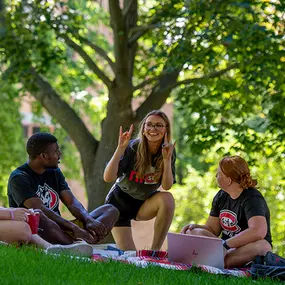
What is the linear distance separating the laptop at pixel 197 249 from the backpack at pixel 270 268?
312 millimetres

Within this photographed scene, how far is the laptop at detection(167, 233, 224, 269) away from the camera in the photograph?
22.9ft

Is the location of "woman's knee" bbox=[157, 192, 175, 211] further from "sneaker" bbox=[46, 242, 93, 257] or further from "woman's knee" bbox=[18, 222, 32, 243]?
"woman's knee" bbox=[18, 222, 32, 243]

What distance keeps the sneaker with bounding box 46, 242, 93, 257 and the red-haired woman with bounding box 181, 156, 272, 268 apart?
1110 millimetres

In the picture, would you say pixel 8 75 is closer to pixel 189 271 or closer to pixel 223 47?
pixel 223 47

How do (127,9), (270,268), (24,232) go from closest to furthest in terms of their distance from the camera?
(270,268)
(24,232)
(127,9)

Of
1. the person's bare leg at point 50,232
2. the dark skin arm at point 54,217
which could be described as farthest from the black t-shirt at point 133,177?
the person's bare leg at point 50,232

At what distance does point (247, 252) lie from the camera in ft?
24.1

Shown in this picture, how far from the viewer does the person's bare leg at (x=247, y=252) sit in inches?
289

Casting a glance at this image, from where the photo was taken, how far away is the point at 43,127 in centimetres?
2178

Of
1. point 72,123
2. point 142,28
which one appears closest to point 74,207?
point 142,28

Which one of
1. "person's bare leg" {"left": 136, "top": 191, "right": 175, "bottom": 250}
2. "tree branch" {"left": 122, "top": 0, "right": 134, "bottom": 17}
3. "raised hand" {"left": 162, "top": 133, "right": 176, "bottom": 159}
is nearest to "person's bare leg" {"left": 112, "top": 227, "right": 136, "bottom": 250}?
"person's bare leg" {"left": 136, "top": 191, "right": 175, "bottom": 250}

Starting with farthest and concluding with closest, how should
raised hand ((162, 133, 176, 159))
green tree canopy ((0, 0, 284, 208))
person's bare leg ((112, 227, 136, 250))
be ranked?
green tree canopy ((0, 0, 284, 208)) → person's bare leg ((112, 227, 136, 250)) → raised hand ((162, 133, 176, 159))

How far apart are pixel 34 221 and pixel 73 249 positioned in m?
0.40

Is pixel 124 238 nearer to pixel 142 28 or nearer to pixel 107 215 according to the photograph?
pixel 107 215
